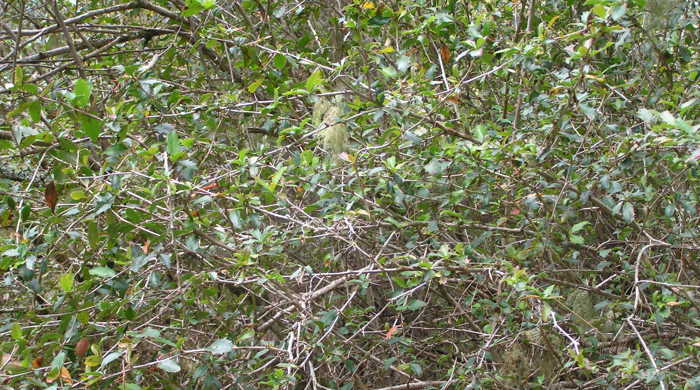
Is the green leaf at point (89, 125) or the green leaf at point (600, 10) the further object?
the green leaf at point (600, 10)

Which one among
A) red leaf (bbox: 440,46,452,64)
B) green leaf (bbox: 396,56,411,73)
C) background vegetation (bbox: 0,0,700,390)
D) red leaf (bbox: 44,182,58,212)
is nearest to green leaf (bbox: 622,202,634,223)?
background vegetation (bbox: 0,0,700,390)

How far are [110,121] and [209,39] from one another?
984 mm

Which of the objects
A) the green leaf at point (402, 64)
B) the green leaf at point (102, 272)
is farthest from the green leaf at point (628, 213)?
the green leaf at point (102, 272)

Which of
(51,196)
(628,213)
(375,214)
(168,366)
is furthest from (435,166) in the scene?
(51,196)

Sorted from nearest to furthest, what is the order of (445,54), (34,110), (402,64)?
(34,110) < (402,64) < (445,54)

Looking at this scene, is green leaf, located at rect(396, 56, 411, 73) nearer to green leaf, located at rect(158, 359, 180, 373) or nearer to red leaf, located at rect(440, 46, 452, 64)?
red leaf, located at rect(440, 46, 452, 64)

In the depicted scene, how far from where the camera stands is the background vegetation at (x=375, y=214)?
7.90 ft

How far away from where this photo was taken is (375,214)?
114 inches

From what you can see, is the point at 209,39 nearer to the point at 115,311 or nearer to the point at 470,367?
the point at 115,311

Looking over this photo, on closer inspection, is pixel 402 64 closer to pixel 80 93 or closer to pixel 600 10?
pixel 600 10

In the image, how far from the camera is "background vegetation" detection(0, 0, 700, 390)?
2.41 m

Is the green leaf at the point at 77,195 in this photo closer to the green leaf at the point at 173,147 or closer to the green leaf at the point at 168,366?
the green leaf at the point at 173,147

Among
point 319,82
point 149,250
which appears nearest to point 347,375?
point 149,250

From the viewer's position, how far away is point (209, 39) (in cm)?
331
